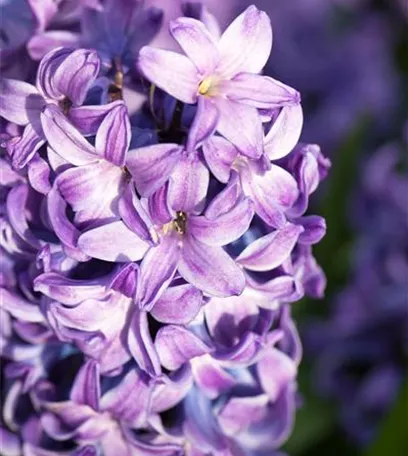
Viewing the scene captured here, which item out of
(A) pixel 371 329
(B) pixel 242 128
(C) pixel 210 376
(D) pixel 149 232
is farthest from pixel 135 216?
(A) pixel 371 329

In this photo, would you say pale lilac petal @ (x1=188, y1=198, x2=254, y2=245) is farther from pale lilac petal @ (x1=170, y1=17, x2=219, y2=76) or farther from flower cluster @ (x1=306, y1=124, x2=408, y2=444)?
flower cluster @ (x1=306, y1=124, x2=408, y2=444)

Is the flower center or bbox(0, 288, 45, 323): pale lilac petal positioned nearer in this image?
the flower center

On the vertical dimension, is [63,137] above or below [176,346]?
above

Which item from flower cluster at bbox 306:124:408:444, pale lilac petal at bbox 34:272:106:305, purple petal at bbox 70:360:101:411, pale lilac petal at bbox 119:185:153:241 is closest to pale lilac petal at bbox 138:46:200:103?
pale lilac petal at bbox 119:185:153:241

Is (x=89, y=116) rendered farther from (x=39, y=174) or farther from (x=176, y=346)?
(x=176, y=346)

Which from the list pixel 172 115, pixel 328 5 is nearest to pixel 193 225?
pixel 172 115

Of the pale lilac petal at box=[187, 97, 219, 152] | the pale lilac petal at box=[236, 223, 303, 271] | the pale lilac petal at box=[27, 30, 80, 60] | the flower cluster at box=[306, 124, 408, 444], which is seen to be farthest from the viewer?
the flower cluster at box=[306, 124, 408, 444]
